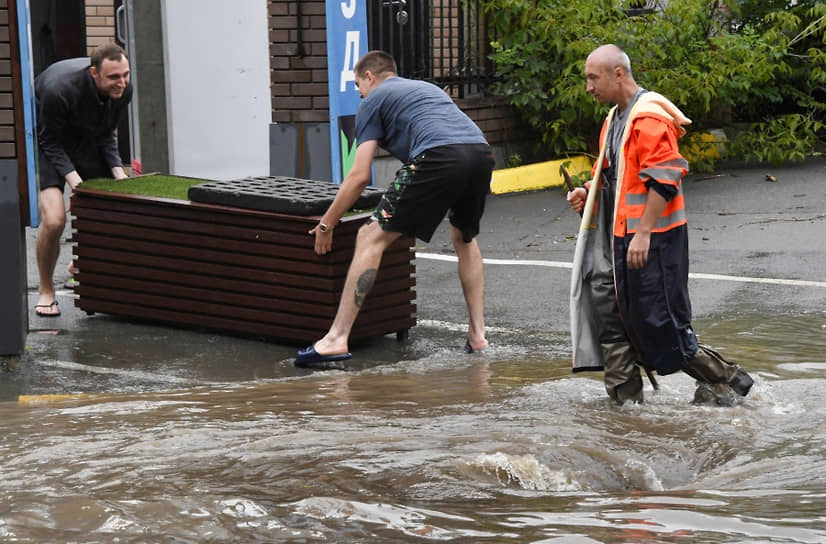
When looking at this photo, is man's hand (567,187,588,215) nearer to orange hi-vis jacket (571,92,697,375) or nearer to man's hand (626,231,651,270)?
orange hi-vis jacket (571,92,697,375)

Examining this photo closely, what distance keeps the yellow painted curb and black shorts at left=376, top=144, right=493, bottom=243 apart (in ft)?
21.6

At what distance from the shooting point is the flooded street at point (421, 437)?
450 centimetres

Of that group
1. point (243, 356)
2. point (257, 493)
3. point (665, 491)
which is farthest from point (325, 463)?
point (243, 356)

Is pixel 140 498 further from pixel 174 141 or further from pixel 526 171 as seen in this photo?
pixel 526 171

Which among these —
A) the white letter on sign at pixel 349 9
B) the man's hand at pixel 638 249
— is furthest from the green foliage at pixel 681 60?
the man's hand at pixel 638 249

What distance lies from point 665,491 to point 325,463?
1.30 meters

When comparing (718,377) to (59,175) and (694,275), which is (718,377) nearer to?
(694,275)

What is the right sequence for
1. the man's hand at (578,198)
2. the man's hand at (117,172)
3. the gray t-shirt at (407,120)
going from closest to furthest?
1. the man's hand at (578,198)
2. the gray t-shirt at (407,120)
3. the man's hand at (117,172)

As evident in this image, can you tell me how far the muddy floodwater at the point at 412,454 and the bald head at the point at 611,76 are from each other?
142cm

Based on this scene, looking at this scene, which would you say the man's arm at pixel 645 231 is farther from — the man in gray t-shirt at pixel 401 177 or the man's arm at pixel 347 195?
the man's arm at pixel 347 195

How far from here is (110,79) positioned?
837cm

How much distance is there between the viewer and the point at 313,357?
723cm

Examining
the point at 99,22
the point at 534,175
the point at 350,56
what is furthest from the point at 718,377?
the point at 99,22

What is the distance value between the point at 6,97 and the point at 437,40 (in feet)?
25.7
